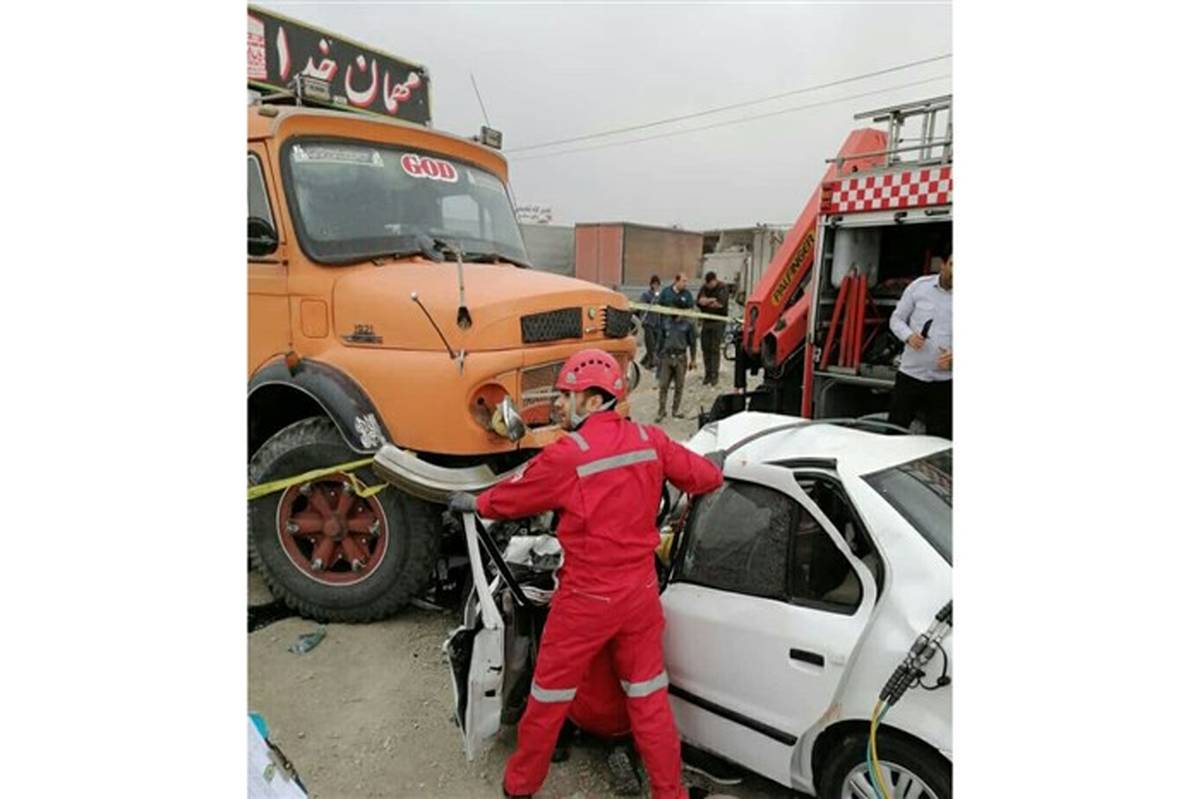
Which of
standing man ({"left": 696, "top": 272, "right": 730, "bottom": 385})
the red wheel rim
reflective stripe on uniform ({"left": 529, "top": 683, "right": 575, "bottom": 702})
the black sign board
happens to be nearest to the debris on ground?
the red wheel rim

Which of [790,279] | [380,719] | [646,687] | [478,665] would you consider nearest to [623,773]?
[646,687]

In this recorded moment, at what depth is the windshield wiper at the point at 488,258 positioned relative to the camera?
475cm

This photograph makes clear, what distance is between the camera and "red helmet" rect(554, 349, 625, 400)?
2.80 m

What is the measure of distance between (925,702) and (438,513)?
266 cm

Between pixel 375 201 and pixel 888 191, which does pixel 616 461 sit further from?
pixel 888 191

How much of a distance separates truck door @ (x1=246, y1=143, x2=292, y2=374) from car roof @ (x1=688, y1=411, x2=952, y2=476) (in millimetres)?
2528

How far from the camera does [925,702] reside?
2184mm

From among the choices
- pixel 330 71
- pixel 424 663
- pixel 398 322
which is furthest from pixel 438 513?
pixel 330 71

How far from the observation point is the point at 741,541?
107 inches

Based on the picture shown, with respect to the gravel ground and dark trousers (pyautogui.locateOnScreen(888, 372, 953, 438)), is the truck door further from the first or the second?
dark trousers (pyautogui.locateOnScreen(888, 372, 953, 438))

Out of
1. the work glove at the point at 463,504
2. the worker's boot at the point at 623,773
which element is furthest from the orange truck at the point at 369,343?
the worker's boot at the point at 623,773

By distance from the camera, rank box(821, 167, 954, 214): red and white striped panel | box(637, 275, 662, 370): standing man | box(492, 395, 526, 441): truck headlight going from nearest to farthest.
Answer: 1. box(492, 395, 526, 441): truck headlight
2. box(821, 167, 954, 214): red and white striped panel
3. box(637, 275, 662, 370): standing man

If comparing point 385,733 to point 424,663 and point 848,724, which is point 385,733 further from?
point 848,724

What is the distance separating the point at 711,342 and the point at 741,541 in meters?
9.56
